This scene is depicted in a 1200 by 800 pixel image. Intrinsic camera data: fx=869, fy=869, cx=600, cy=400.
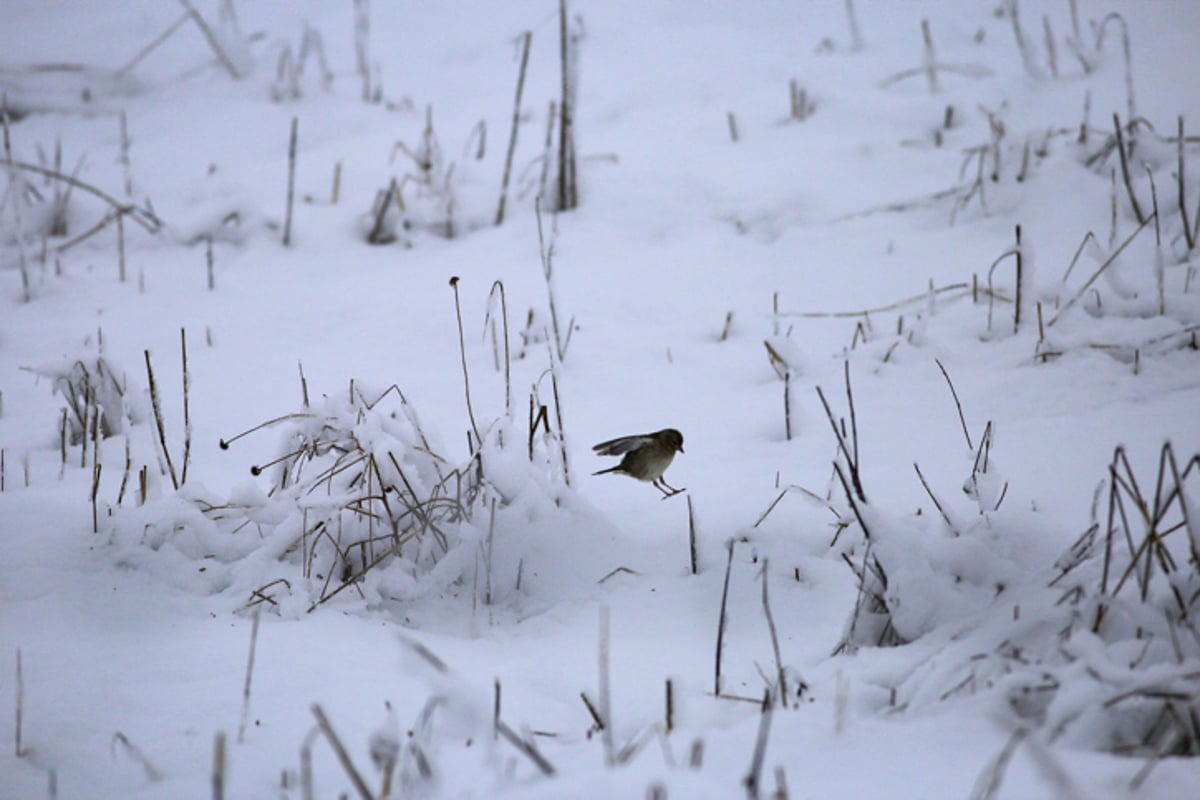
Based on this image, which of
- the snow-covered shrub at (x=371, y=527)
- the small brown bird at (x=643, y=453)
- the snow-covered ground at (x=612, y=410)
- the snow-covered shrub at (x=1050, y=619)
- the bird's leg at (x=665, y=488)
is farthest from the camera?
the bird's leg at (x=665, y=488)

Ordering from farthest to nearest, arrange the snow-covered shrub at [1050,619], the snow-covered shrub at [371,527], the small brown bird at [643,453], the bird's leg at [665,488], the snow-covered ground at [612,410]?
the bird's leg at [665,488] → the small brown bird at [643,453] → the snow-covered shrub at [371,527] → the snow-covered ground at [612,410] → the snow-covered shrub at [1050,619]

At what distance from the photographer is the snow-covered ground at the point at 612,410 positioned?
1254mm

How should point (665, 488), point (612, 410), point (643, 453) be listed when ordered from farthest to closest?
1. point (612, 410)
2. point (665, 488)
3. point (643, 453)

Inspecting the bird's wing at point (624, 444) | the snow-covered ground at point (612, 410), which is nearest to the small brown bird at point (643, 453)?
the bird's wing at point (624, 444)

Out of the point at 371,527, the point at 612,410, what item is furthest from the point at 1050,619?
the point at 612,410

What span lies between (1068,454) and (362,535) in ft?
5.49

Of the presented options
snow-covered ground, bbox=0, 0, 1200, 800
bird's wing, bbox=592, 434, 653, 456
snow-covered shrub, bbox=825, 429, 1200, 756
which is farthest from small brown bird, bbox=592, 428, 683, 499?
snow-covered shrub, bbox=825, 429, 1200, 756

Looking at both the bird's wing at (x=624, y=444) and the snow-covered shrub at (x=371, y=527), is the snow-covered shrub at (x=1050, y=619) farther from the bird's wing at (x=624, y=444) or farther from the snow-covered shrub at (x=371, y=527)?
the snow-covered shrub at (x=371, y=527)

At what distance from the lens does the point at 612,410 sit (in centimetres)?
279

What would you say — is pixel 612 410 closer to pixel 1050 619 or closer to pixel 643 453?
pixel 643 453

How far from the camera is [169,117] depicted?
5359 mm

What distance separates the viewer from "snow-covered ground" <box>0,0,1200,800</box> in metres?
1.25

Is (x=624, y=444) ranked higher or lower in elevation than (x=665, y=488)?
higher

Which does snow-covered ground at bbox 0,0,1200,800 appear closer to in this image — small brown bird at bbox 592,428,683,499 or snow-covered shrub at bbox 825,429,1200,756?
snow-covered shrub at bbox 825,429,1200,756
